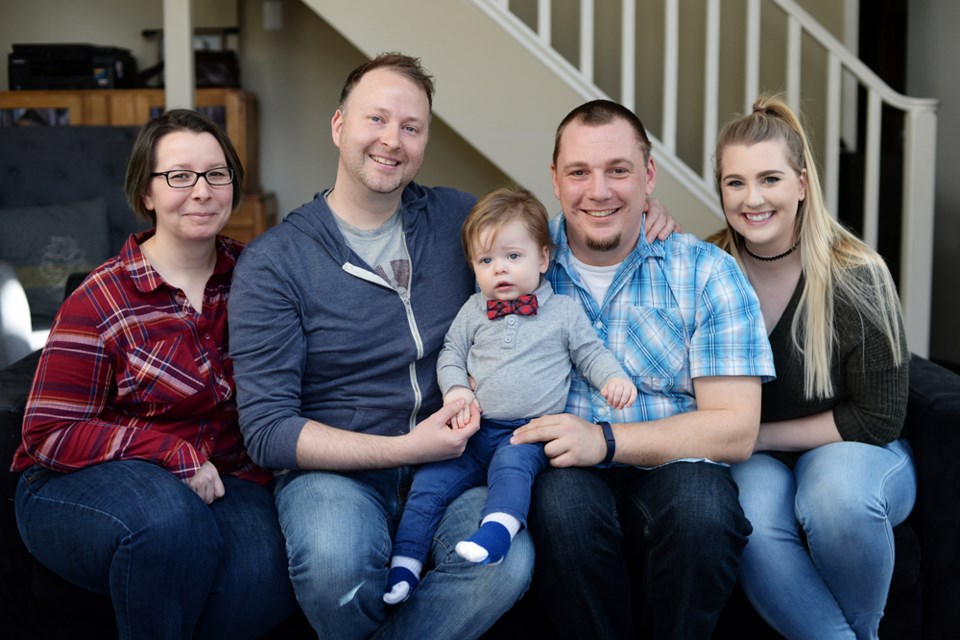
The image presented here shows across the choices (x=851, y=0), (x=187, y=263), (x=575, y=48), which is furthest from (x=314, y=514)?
(x=851, y=0)

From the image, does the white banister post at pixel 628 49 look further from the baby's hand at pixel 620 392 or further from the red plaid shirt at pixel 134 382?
the red plaid shirt at pixel 134 382

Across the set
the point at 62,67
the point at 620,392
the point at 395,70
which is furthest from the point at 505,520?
the point at 62,67

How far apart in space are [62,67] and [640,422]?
421cm

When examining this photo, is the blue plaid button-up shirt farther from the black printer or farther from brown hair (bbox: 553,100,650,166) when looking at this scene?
the black printer

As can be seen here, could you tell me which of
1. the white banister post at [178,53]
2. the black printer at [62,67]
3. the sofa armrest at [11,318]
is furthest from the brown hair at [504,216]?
the black printer at [62,67]

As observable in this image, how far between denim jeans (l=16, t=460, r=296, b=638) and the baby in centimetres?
32

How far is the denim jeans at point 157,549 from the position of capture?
1670mm

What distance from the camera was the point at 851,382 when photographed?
202cm

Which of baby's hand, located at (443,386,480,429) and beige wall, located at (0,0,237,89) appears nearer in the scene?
baby's hand, located at (443,386,480,429)

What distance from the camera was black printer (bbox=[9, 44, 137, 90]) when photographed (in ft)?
16.6

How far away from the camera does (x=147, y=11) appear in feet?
18.2

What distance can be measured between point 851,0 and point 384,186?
317cm

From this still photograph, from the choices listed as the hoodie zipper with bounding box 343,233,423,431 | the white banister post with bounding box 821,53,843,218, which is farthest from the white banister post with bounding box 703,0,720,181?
the hoodie zipper with bounding box 343,233,423,431

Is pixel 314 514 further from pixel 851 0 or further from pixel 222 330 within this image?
pixel 851 0
